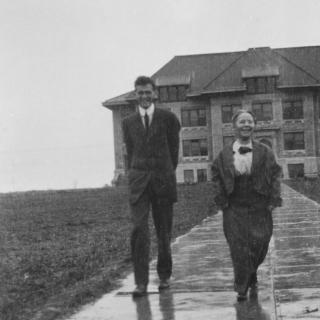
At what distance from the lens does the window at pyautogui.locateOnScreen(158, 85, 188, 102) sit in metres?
57.9

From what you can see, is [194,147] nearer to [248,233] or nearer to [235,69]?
[235,69]

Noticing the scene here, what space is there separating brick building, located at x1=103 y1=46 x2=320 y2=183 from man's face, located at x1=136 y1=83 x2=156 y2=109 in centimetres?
4935

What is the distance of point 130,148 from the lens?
7.00 meters

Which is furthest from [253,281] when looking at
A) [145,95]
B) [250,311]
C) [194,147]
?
[194,147]

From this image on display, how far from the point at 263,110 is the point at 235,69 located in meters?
4.33

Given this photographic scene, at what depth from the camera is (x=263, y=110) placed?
5672cm

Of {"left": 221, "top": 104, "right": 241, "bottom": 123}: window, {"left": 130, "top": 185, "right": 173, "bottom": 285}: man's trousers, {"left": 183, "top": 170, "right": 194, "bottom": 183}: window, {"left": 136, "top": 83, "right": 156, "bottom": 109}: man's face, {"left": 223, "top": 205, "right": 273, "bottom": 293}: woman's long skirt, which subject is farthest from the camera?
{"left": 183, "top": 170, "right": 194, "bottom": 183}: window

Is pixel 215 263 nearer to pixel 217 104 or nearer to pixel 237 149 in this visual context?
pixel 237 149

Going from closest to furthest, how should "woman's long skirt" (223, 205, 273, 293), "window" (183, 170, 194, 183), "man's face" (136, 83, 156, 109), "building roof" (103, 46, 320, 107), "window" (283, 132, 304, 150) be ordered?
"woman's long skirt" (223, 205, 273, 293) → "man's face" (136, 83, 156, 109) → "building roof" (103, 46, 320, 107) → "window" (283, 132, 304, 150) → "window" (183, 170, 194, 183)

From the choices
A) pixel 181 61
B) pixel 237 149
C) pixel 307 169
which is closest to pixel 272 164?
pixel 237 149

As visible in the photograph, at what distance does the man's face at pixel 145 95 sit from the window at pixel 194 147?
50914mm

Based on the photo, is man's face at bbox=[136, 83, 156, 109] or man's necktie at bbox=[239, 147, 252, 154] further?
man's face at bbox=[136, 83, 156, 109]

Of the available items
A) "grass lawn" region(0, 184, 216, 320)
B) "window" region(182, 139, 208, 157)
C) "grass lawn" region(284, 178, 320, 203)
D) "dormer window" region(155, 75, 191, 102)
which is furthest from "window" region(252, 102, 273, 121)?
"grass lawn" region(0, 184, 216, 320)

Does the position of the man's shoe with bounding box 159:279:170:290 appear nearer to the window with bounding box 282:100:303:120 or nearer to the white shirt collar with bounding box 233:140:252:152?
the white shirt collar with bounding box 233:140:252:152
